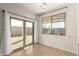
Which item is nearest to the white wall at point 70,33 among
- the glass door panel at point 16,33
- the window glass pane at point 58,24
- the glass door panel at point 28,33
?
the window glass pane at point 58,24

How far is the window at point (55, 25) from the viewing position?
143 centimetres

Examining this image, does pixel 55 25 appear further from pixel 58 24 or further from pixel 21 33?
pixel 21 33

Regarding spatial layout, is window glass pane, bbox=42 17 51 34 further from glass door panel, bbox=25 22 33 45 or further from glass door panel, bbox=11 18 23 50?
glass door panel, bbox=11 18 23 50

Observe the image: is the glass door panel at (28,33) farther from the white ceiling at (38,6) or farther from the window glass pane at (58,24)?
the window glass pane at (58,24)

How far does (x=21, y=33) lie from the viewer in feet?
4.80

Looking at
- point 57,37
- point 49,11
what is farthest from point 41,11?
point 57,37

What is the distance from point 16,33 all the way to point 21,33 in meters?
0.10

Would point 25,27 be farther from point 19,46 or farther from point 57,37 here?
point 57,37

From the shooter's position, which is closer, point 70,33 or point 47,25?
point 70,33

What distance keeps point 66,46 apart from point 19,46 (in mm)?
890

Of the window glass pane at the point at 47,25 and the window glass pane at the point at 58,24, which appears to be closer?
the window glass pane at the point at 58,24

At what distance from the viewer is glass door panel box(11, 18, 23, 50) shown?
1357 mm

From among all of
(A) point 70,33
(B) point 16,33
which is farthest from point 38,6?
(A) point 70,33

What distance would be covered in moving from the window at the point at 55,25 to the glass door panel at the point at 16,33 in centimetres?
47
